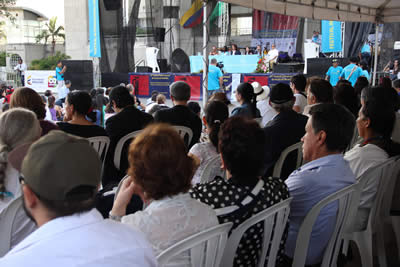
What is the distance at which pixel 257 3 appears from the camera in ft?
19.1

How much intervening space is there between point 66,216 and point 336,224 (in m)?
1.29

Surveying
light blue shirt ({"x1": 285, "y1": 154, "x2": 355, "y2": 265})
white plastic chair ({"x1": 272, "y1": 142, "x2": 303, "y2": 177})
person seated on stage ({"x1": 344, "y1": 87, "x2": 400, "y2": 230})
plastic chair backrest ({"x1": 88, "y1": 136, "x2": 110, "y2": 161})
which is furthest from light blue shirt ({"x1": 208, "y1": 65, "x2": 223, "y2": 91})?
light blue shirt ({"x1": 285, "y1": 154, "x2": 355, "y2": 265})

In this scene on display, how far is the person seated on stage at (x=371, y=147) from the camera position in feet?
7.18

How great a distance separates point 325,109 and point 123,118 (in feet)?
6.02

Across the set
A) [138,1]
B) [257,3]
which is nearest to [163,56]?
[138,1]

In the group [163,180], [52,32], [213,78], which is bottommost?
[163,180]

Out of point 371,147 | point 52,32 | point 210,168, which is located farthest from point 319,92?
point 52,32

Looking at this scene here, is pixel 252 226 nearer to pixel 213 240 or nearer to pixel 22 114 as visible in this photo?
pixel 213 240

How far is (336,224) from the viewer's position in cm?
179

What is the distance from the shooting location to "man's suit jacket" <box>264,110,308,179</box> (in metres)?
2.83

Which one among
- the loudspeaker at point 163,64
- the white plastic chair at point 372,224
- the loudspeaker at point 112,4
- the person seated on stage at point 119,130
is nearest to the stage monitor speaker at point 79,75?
the loudspeaker at point 112,4

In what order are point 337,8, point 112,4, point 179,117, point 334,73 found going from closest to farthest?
point 179,117
point 337,8
point 334,73
point 112,4

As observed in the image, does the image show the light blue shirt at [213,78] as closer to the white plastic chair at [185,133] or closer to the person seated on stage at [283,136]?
the white plastic chair at [185,133]

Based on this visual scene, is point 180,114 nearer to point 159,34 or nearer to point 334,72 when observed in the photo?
point 334,72
